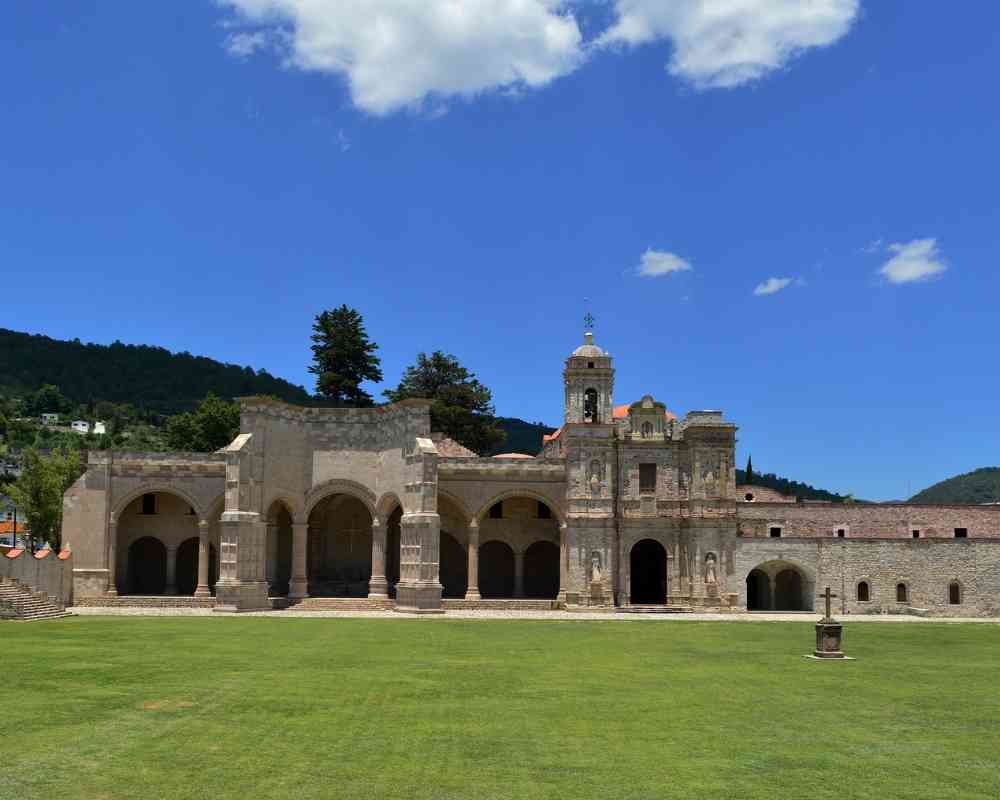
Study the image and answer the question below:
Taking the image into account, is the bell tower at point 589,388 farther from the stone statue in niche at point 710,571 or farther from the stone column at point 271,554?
the stone column at point 271,554

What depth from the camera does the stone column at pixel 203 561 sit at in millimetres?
48375

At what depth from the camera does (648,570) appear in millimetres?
54406

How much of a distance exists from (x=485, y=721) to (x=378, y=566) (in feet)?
109

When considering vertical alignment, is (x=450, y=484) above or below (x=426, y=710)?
above

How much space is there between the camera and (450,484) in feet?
165

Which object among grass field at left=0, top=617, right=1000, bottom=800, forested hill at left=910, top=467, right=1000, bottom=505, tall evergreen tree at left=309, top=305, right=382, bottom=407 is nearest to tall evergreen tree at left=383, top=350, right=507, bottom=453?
tall evergreen tree at left=309, top=305, right=382, bottom=407

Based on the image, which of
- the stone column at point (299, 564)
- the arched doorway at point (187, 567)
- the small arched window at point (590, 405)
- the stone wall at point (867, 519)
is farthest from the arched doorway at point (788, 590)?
the arched doorway at point (187, 567)

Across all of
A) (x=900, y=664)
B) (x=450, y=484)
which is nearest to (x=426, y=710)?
(x=900, y=664)

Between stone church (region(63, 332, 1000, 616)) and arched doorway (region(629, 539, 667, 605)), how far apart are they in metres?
1.46

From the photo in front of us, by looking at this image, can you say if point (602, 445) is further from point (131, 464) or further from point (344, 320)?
point (344, 320)

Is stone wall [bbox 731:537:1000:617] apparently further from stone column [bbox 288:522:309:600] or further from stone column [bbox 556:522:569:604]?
stone column [bbox 288:522:309:600]

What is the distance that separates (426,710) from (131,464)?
121ft

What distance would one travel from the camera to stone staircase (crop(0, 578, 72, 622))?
35844mm

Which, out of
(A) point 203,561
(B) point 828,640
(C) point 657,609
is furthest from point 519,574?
(B) point 828,640
